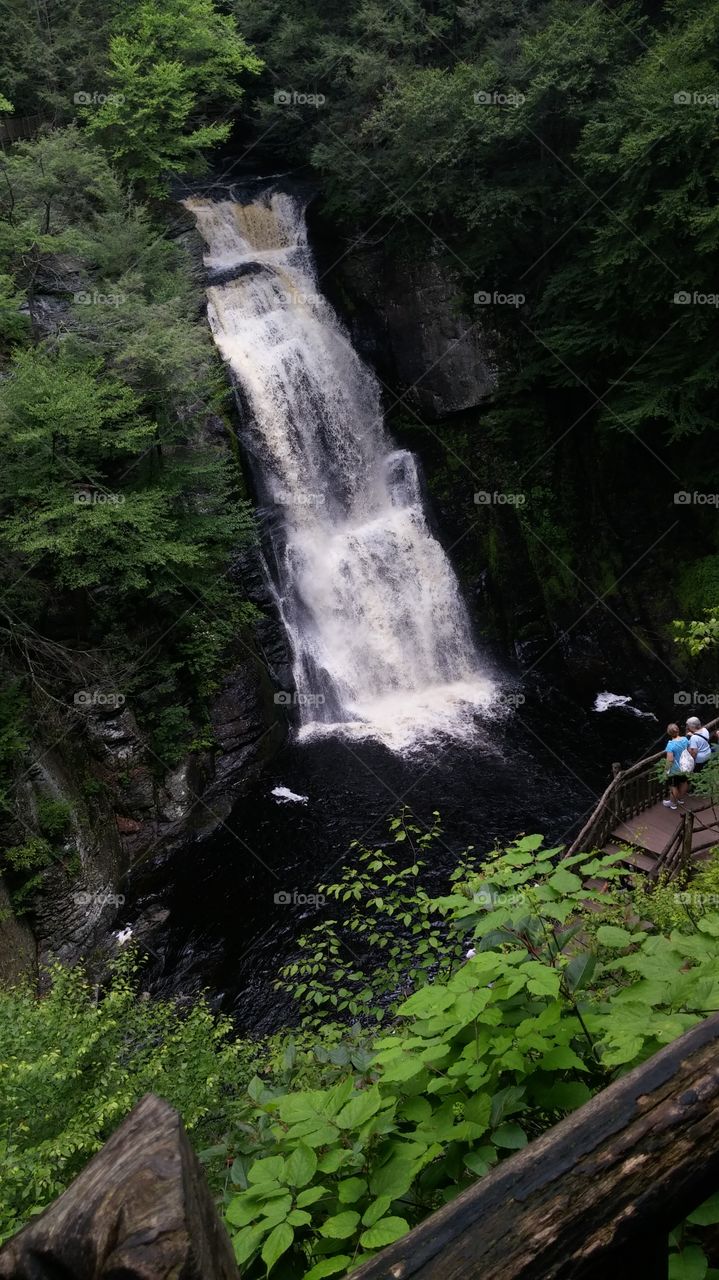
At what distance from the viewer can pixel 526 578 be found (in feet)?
57.0

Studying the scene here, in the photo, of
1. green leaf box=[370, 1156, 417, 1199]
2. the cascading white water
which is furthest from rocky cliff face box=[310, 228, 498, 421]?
green leaf box=[370, 1156, 417, 1199]

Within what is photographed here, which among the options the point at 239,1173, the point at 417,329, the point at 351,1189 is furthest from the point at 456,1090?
the point at 417,329

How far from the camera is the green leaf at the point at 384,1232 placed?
183 centimetres

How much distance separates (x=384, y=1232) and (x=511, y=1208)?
329mm

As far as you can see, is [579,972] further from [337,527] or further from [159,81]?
[159,81]

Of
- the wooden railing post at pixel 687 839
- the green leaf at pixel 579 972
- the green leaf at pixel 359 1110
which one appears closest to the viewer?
the green leaf at pixel 359 1110

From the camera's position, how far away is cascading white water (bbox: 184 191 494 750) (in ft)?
53.1

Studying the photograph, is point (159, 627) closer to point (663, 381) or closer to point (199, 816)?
point (199, 816)

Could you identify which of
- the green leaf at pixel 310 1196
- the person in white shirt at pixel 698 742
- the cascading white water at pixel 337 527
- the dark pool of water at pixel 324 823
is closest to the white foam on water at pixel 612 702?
the dark pool of water at pixel 324 823

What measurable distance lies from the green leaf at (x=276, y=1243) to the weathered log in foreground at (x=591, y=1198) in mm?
181

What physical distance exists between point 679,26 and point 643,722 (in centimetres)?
1226

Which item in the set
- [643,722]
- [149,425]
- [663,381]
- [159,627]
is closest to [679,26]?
[663,381]

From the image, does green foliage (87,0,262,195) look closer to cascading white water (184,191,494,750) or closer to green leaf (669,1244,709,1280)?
cascading white water (184,191,494,750)

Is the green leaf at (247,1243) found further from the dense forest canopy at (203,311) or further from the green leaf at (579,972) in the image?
the dense forest canopy at (203,311)
